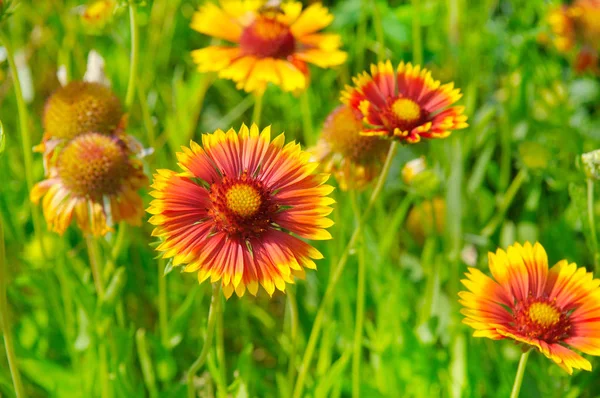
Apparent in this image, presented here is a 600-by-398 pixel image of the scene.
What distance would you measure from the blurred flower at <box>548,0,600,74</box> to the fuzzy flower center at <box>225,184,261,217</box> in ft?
4.49

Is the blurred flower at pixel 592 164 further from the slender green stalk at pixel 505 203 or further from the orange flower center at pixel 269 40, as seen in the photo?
the orange flower center at pixel 269 40

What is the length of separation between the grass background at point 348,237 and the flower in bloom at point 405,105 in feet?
0.86

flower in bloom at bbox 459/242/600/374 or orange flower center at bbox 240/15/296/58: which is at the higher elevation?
orange flower center at bbox 240/15/296/58

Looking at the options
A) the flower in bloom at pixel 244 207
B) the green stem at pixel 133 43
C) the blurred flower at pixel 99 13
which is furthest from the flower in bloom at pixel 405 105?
the blurred flower at pixel 99 13

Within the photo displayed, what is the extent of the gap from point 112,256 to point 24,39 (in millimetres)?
1435

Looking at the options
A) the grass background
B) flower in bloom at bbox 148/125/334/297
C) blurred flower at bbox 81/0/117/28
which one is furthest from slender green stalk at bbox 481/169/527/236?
blurred flower at bbox 81/0/117/28

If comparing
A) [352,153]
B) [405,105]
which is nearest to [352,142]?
[352,153]

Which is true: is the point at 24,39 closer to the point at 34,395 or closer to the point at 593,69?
the point at 34,395

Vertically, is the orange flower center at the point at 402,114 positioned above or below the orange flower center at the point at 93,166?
above

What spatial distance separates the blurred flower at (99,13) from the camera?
1689mm

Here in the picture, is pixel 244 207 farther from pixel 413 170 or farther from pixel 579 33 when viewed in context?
pixel 579 33

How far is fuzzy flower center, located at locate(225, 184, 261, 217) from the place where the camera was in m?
0.90

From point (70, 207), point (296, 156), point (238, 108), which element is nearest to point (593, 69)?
point (238, 108)

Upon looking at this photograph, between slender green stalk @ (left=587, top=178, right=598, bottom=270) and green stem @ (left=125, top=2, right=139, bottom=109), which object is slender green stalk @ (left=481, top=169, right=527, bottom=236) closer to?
slender green stalk @ (left=587, top=178, right=598, bottom=270)
